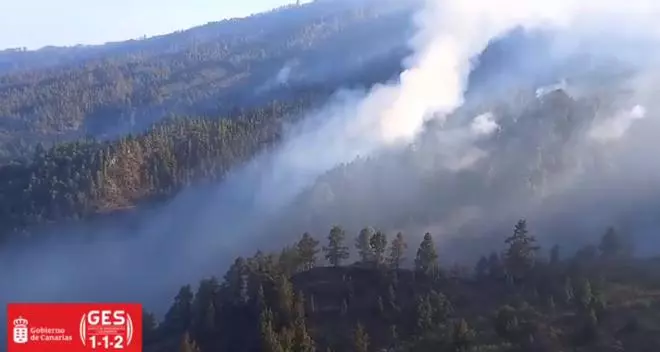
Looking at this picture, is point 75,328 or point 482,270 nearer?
point 75,328

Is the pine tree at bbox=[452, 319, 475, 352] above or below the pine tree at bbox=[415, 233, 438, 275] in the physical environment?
below

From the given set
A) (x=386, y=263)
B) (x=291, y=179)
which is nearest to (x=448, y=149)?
(x=291, y=179)

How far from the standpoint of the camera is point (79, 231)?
515ft

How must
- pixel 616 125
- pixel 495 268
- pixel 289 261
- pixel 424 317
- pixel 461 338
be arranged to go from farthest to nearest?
pixel 616 125, pixel 495 268, pixel 289 261, pixel 424 317, pixel 461 338

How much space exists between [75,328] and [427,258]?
60364 millimetres

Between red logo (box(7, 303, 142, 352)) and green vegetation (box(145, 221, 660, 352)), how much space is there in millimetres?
34012

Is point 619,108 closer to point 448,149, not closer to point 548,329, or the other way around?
point 448,149

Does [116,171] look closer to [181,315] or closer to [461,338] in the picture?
[181,315]

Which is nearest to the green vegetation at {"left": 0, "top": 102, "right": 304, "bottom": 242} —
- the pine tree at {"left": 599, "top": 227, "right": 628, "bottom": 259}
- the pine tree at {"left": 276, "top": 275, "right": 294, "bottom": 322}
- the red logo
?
the pine tree at {"left": 276, "top": 275, "right": 294, "bottom": 322}

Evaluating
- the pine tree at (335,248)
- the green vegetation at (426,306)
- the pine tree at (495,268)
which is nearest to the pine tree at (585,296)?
the green vegetation at (426,306)

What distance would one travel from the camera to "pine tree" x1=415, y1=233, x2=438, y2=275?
87500 mm

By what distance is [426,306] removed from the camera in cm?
7806

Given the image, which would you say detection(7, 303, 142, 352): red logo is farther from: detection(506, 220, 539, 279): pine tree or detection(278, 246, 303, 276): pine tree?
detection(506, 220, 539, 279): pine tree

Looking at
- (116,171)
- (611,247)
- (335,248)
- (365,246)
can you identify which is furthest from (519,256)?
(116,171)
